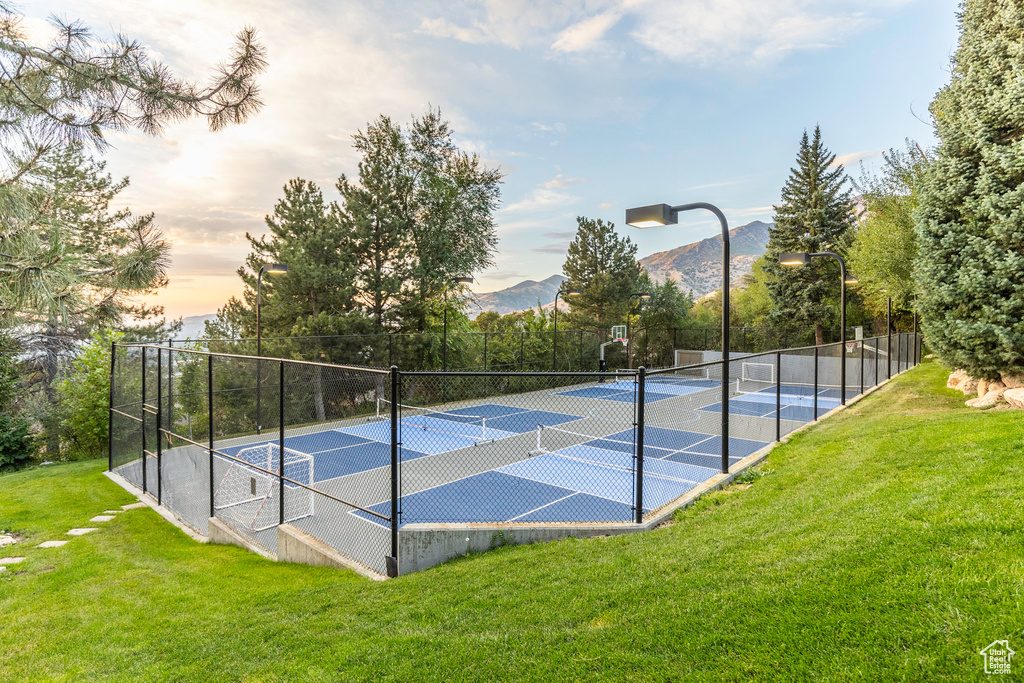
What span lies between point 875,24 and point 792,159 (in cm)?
1873

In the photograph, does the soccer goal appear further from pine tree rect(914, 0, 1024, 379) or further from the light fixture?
pine tree rect(914, 0, 1024, 379)

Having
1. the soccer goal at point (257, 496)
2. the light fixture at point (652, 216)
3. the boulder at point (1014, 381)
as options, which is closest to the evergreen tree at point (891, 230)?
the boulder at point (1014, 381)

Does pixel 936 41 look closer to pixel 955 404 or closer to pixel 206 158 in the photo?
pixel 955 404

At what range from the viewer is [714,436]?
12.8 m

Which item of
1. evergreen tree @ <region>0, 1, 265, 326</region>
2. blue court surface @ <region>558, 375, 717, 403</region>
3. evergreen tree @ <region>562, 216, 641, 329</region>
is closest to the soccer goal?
evergreen tree @ <region>0, 1, 265, 326</region>

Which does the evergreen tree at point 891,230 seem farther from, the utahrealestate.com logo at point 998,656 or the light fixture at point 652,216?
the utahrealestate.com logo at point 998,656

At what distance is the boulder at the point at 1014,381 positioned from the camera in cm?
949

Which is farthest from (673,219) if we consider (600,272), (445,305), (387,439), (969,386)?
(600,272)

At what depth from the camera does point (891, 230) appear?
671 inches

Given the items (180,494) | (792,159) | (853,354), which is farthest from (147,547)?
(792,159)

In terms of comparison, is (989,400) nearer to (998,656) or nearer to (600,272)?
(998,656)

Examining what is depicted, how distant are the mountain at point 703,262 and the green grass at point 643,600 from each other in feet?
356

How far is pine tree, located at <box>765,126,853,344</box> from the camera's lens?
28531 mm

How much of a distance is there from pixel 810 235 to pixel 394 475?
106 ft
